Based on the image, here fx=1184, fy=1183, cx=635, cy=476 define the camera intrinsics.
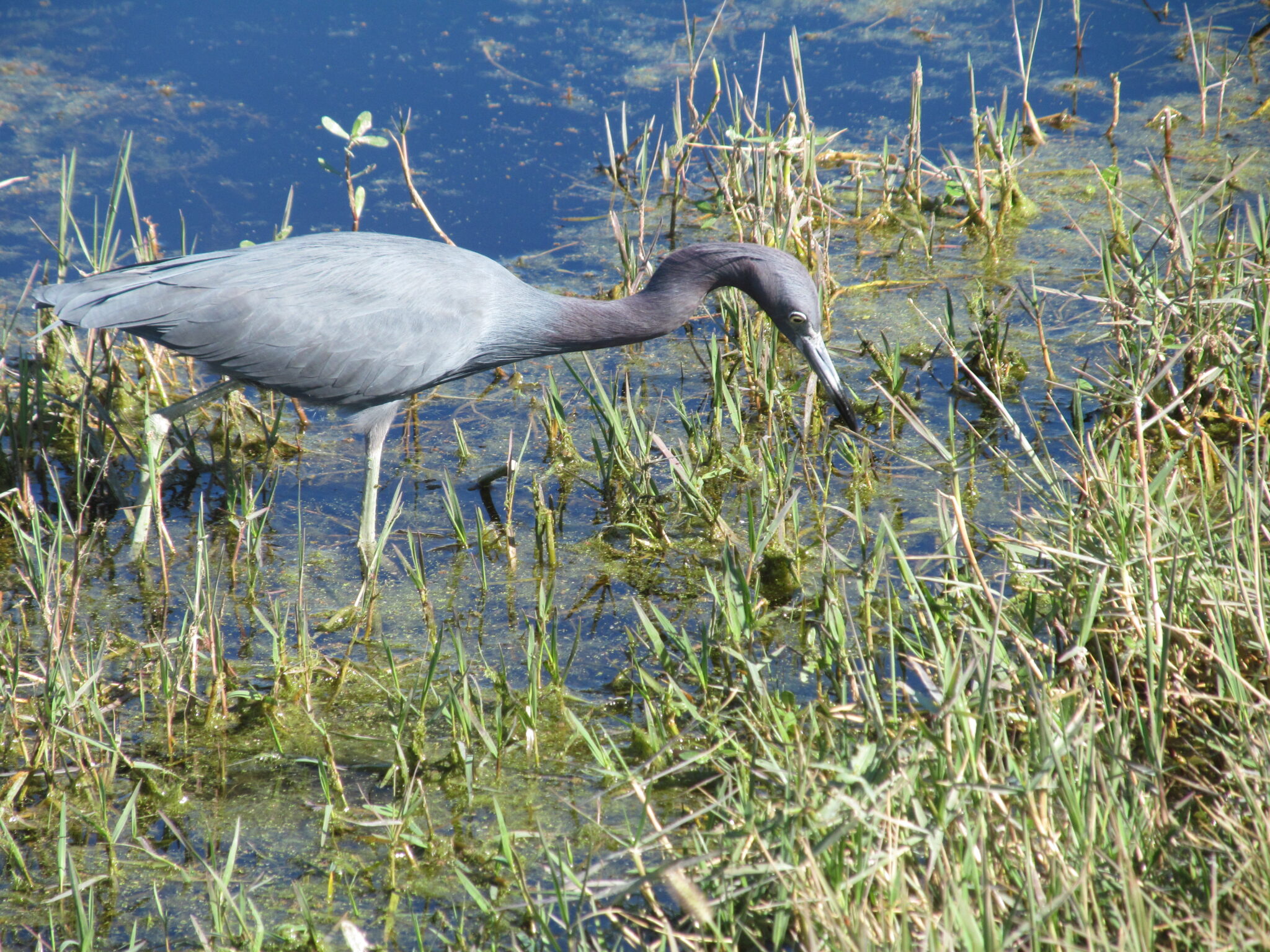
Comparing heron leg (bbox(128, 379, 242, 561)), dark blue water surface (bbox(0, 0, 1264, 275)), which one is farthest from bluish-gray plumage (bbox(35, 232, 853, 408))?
dark blue water surface (bbox(0, 0, 1264, 275))

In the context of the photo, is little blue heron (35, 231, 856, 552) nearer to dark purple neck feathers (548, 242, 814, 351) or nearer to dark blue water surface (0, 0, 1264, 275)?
dark purple neck feathers (548, 242, 814, 351)

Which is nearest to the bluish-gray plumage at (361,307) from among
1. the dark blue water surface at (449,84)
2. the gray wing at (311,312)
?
the gray wing at (311,312)

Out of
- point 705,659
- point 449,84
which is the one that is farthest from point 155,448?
point 449,84

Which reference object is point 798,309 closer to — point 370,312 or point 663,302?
point 663,302

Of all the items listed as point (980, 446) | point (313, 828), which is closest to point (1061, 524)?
point (980, 446)

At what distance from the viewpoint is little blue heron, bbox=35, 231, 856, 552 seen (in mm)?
3721

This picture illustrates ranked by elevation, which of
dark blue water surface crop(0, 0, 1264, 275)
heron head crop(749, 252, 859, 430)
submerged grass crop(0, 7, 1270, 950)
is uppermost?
dark blue water surface crop(0, 0, 1264, 275)

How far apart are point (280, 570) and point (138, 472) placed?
0.73 meters

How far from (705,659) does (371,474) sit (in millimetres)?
1476

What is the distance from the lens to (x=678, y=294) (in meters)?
3.90

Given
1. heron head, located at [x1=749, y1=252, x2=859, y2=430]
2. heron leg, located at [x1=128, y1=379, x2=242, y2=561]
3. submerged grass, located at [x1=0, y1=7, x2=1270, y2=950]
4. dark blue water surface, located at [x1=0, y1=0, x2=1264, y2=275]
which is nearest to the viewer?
submerged grass, located at [x1=0, y1=7, x2=1270, y2=950]

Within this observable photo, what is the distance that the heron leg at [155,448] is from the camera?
12.1 ft

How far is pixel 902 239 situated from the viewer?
532cm

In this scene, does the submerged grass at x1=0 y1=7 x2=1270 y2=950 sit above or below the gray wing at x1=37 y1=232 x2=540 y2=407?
below
